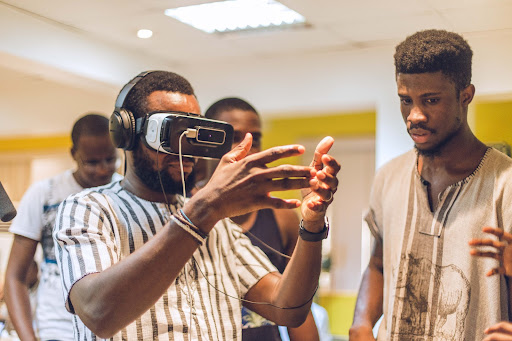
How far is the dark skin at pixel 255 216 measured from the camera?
218 cm

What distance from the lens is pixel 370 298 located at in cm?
199

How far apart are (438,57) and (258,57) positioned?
10.3 feet

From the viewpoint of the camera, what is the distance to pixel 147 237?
147 cm

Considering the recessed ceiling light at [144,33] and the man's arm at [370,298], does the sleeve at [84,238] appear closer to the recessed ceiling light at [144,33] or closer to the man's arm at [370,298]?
the man's arm at [370,298]

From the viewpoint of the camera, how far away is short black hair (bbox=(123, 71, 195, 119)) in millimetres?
1575

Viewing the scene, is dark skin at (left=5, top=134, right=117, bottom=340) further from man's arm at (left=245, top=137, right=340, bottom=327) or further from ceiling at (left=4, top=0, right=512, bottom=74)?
man's arm at (left=245, top=137, right=340, bottom=327)

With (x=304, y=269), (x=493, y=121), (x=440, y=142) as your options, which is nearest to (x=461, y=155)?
(x=440, y=142)

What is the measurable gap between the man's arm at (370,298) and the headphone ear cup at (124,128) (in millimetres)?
855

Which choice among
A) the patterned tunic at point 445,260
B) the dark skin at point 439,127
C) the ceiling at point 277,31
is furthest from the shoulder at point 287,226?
the ceiling at point 277,31

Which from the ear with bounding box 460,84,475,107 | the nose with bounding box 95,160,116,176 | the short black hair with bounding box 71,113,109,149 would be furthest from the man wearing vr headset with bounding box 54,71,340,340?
the short black hair with bounding box 71,113,109,149

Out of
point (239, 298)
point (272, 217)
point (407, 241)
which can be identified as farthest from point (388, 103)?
point (239, 298)

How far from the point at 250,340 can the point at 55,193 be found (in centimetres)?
112

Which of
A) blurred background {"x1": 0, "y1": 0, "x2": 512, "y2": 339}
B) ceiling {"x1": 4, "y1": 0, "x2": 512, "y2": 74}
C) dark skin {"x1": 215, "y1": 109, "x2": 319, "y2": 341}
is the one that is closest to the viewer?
dark skin {"x1": 215, "y1": 109, "x2": 319, "y2": 341}

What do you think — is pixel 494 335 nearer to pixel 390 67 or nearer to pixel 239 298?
pixel 239 298
